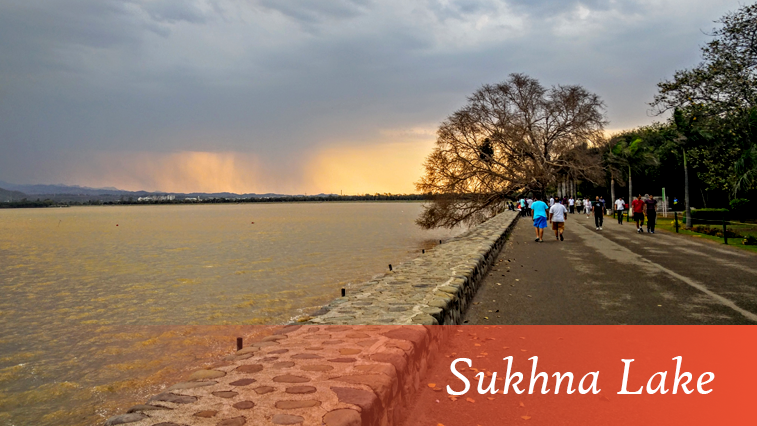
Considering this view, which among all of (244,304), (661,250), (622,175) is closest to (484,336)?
(244,304)

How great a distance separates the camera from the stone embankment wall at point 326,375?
3.53 metres

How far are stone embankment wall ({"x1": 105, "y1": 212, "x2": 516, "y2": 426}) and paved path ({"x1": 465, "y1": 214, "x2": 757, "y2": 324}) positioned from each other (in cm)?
182

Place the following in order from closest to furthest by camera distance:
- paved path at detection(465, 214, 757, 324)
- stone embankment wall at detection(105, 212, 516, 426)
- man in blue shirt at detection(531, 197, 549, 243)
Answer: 1. stone embankment wall at detection(105, 212, 516, 426)
2. paved path at detection(465, 214, 757, 324)
3. man in blue shirt at detection(531, 197, 549, 243)

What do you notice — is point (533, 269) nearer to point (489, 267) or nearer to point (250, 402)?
point (489, 267)

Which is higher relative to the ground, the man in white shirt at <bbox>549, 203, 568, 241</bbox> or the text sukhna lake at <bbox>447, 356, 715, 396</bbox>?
the man in white shirt at <bbox>549, 203, 568, 241</bbox>

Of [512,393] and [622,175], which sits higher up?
[622,175]

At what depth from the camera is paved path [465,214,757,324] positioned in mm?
8070

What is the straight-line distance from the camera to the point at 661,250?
17.6 meters

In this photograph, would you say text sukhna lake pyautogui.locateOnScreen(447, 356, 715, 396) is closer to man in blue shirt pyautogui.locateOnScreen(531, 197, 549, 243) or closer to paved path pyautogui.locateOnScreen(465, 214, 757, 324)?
paved path pyautogui.locateOnScreen(465, 214, 757, 324)

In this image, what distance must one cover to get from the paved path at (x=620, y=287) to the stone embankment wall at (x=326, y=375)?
71.7 inches

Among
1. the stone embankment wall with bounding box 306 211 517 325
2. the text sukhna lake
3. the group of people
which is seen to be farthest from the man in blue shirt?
the text sukhna lake

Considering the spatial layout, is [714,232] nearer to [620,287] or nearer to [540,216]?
[540,216]

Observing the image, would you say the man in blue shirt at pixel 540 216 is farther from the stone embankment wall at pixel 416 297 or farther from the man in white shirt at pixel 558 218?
the stone embankment wall at pixel 416 297

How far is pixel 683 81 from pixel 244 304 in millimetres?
21708
